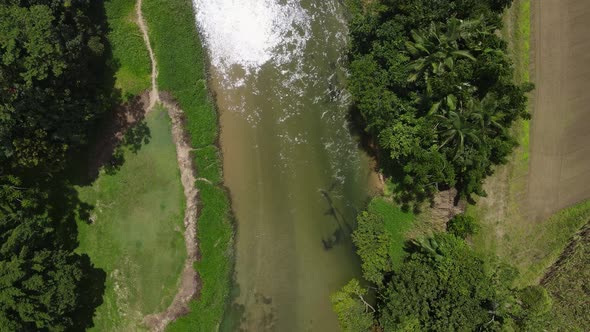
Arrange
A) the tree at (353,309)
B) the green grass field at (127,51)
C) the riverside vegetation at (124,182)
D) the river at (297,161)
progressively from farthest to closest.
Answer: the river at (297,161) < the green grass field at (127,51) < the tree at (353,309) < the riverside vegetation at (124,182)

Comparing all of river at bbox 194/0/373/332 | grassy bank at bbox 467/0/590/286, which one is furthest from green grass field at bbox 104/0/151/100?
grassy bank at bbox 467/0/590/286

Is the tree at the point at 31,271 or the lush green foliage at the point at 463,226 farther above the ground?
the tree at the point at 31,271

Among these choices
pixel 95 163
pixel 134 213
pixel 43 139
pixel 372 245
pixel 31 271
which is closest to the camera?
pixel 31 271

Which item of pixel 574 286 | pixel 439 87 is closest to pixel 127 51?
pixel 439 87

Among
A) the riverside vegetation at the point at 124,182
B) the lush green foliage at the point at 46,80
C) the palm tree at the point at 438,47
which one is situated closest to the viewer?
the lush green foliage at the point at 46,80

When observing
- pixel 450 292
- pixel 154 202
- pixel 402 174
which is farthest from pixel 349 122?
pixel 154 202

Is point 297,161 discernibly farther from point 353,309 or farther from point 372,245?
point 353,309

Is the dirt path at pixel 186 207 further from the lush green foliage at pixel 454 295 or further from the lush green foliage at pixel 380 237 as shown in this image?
the lush green foliage at pixel 454 295

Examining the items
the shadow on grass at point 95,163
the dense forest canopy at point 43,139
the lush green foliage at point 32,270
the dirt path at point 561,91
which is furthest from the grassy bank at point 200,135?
the dirt path at point 561,91
